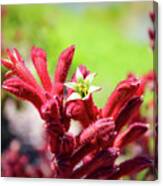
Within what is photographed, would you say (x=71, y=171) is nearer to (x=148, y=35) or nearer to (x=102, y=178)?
(x=102, y=178)

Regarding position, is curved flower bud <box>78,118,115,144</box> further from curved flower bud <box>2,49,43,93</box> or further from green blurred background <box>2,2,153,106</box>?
curved flower bud <box>2,49,43,93</box>

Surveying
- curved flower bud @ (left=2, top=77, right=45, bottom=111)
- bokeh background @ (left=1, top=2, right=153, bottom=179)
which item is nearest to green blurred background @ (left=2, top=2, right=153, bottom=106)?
bokeh background @ (left=1, top=2, right=153, bottom=179)

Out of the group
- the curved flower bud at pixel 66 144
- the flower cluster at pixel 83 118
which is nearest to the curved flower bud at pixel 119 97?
the flower cluster at pixel 83 118

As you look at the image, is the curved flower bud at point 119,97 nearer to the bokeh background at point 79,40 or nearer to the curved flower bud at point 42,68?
the bokeh background at point 79,40

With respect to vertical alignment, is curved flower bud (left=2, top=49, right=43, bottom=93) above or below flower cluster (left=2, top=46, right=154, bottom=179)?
above

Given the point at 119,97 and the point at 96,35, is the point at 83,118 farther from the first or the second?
the point at 96,35

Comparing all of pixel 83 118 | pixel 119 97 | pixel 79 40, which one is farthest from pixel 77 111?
pixel 79 40

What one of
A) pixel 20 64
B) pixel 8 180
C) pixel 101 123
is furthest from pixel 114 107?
pixel 8 180
